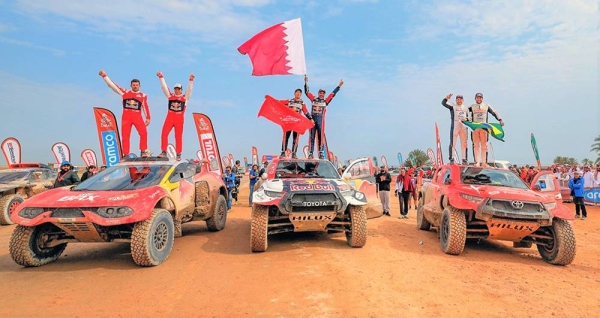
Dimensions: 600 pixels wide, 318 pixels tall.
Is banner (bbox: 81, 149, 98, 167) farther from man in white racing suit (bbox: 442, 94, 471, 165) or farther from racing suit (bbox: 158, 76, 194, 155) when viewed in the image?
man in white racing suit (bbox: 442, 94, 471, 165)

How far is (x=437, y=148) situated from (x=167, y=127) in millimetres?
12533

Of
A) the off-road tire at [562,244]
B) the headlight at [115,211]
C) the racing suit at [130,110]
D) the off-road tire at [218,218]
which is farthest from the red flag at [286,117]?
the off-road tire at [562,244]

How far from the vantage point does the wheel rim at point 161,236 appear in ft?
20.2

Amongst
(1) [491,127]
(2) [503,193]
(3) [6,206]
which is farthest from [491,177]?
(3) [6,206]

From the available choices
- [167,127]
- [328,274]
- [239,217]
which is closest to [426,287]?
[328,274]

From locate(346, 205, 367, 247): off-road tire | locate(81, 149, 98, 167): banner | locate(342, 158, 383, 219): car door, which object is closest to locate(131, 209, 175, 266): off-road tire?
locate(346, 205, 367, 247): off-road tire

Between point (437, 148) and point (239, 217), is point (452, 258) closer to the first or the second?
point (239, 217)

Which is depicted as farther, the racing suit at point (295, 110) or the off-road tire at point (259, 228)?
the racing suit at point (295, 110)

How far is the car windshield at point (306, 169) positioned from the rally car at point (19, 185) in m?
8.95

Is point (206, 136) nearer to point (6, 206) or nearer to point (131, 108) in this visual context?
point (131, 108)

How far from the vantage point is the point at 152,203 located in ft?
20.3

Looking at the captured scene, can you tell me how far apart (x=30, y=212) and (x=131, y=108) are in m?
3.97

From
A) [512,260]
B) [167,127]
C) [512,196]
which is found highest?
[167,127]

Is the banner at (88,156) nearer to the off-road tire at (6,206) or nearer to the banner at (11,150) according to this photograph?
the banner at (11,150)
